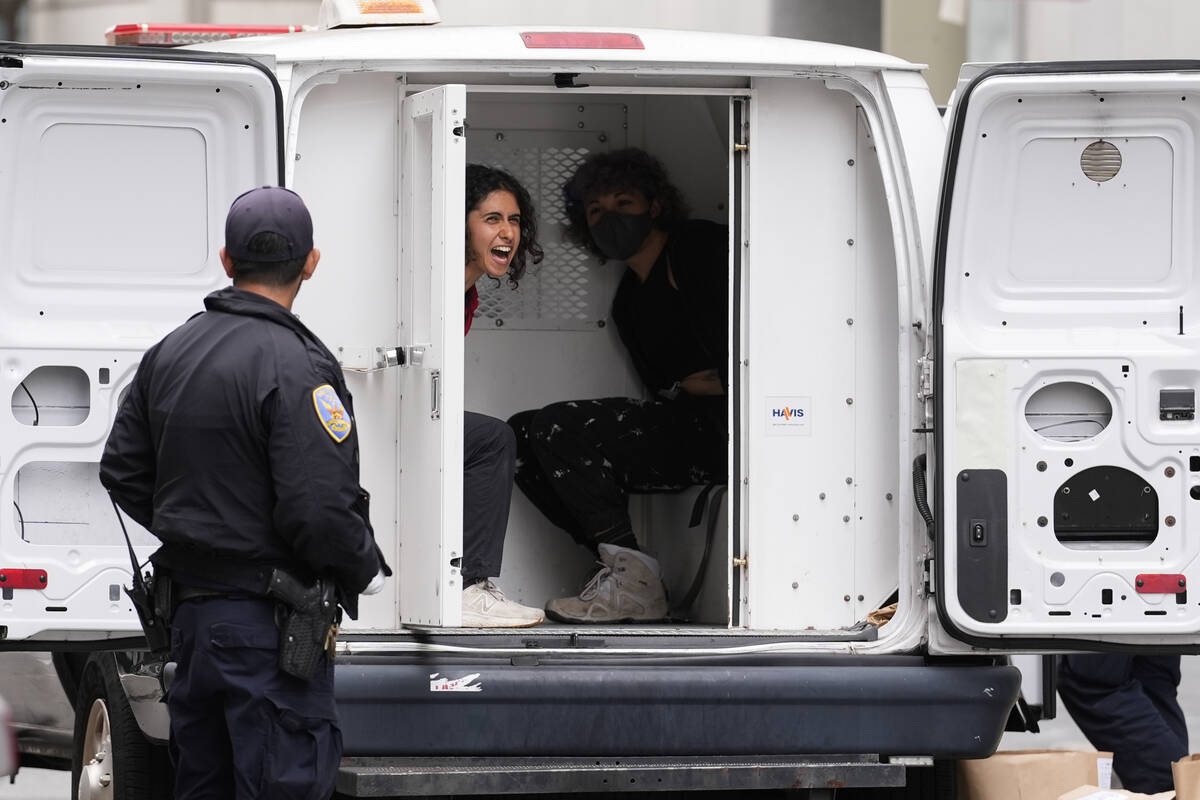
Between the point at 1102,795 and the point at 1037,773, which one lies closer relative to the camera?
the point at 1102,795

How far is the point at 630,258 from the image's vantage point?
22.3ft

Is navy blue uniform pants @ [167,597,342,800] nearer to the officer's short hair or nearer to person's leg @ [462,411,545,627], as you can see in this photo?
the officer's short hair

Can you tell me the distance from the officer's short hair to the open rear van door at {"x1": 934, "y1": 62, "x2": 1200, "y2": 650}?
5.65 feet

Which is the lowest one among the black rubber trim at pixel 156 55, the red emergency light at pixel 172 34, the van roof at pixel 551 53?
the black rubber trim at pixel 156 55

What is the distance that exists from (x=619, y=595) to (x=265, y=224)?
2484mm

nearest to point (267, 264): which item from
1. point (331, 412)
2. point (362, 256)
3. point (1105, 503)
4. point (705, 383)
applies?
point (331, 412)

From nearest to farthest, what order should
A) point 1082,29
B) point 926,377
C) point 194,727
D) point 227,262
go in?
point 194,727
point 227,262
point 926,377
point 1082,29

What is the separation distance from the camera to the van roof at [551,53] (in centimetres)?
514

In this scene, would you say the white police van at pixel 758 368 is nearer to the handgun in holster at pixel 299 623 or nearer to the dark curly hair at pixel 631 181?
the handgun in holster at pixel 299 623

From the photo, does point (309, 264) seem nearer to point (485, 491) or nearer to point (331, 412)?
point (331, 412)

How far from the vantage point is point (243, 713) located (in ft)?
13.3

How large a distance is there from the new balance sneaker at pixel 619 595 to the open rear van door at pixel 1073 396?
59.7 inches

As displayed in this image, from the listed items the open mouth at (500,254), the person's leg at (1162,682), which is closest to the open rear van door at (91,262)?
the open mouth at (500,254)

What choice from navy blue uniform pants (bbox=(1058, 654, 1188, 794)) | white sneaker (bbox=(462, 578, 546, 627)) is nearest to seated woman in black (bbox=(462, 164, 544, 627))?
white sneaker (bbox=(462, 578, 546, 627))
